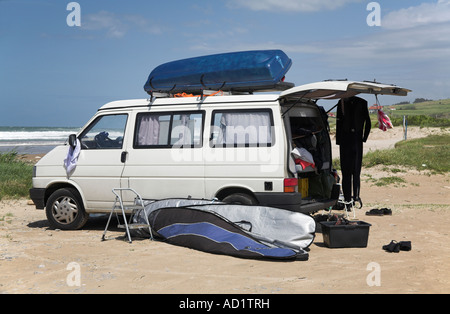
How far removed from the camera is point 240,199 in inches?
328

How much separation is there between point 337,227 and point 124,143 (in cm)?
360

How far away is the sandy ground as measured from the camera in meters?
5.96

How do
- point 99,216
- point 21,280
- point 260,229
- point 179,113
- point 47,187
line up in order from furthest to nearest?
1. point 99,216
2. point 47,187
3. point 179,113
4. point 260,229
5. point 21,280

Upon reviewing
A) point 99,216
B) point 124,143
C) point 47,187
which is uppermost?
point 124,143

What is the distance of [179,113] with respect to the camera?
349 inches

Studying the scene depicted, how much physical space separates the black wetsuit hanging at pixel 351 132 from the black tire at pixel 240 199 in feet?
8.70

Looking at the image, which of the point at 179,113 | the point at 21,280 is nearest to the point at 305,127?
the point at 179,113

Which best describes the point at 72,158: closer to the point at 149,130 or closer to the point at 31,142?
the point at 149,130

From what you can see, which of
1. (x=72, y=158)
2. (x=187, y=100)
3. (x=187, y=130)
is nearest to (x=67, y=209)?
(x=72, y=158)

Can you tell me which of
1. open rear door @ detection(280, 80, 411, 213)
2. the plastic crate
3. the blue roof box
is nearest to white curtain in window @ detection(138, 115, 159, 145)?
the blue roof box

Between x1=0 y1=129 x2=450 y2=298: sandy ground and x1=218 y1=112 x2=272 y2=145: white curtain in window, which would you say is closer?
x1=0 y1=129 x2=450 y2=298: sandy ground

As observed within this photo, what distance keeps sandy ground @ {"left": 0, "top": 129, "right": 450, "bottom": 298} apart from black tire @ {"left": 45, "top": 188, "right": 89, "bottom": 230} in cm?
22

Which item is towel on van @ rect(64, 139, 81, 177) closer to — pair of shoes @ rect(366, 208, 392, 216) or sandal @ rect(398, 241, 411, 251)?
sandal @ rect(398, 241, 411, 251)
